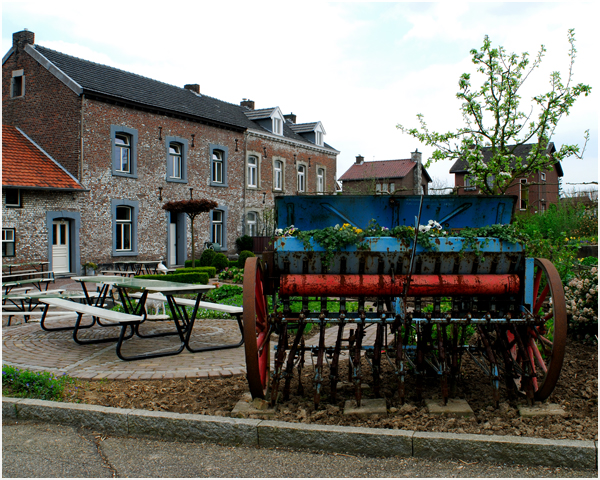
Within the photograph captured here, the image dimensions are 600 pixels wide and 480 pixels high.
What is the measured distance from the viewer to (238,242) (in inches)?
1064

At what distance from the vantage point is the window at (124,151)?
20.5 meters

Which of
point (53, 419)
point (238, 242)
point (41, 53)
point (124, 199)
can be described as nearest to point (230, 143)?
point (238, 242)

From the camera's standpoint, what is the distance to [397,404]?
4.25 metres

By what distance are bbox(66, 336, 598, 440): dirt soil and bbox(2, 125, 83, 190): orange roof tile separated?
1440 centimetres

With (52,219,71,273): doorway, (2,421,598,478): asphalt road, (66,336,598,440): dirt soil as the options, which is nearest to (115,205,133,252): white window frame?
(52,219,71,273): doorway

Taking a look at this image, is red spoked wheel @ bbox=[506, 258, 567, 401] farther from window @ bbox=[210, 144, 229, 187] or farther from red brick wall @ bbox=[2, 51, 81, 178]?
window @ bbox=[210, 144, 229, 187]

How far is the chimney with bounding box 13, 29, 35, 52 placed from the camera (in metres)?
20.5

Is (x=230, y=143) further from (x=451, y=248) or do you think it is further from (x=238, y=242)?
(x=451, y=248)

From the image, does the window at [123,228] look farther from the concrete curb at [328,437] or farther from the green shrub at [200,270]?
the concrete curb at [328,437]

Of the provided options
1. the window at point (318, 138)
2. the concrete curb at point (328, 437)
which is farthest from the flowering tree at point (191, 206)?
the concrete curb at point (328, 437)

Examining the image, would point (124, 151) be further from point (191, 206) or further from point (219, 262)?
point (219, 262)

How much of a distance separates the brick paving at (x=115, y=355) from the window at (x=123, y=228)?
12.5m

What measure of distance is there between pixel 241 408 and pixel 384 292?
1.45 m

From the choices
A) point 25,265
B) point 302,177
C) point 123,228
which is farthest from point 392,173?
point 25,265
